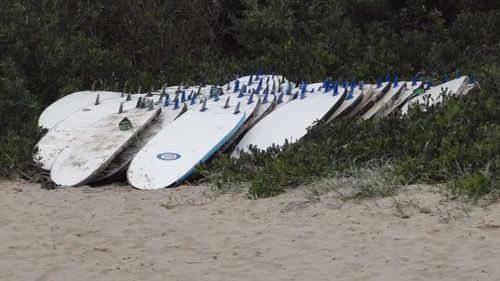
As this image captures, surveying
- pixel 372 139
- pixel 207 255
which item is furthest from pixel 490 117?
pixel 207 255

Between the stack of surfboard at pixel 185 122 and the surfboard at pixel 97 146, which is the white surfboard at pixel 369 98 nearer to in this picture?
the stack of surfboard at pixel 185 122

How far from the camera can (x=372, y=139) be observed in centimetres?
697

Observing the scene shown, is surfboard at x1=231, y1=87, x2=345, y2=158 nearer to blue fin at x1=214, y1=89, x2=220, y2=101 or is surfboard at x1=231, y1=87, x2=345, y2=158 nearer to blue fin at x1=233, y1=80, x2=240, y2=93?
blue fin at x1=214, y1=89, x2=220, y2=101

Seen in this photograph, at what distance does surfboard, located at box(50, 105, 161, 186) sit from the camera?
24.7 ft

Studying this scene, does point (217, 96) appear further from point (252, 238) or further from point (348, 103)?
point (252, 238)

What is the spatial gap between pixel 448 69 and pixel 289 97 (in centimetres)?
247

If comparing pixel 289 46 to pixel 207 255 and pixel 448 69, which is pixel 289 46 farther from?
pixel 207 255

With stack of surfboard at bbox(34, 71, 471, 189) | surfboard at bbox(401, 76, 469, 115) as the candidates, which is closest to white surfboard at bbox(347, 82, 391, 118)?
stack of surfboard at bbox(34, 71, 471, 189)

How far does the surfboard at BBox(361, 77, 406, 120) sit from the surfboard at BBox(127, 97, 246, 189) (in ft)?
3.61

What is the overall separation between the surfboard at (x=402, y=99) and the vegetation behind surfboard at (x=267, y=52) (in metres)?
0.65

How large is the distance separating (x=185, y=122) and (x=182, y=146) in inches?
19.1

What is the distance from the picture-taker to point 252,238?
564 cm

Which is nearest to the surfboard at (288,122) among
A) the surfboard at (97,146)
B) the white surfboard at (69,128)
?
the surfboard at (97,146)

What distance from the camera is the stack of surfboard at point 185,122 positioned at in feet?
24.7
